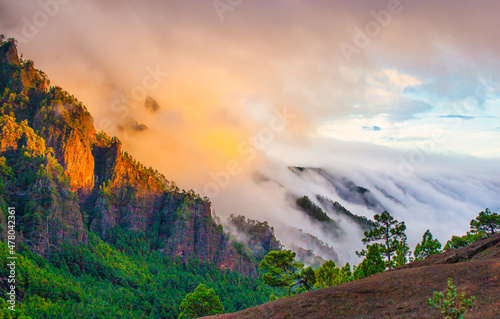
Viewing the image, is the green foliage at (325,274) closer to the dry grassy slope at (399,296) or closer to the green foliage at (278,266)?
the green foliage at (278,266)

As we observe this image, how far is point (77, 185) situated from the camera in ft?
478

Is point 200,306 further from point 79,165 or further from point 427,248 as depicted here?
point 79,165

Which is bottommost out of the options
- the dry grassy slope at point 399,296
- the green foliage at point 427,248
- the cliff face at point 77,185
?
the dry grassy slope at point 399,296

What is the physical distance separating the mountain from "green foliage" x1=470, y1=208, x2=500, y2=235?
86764mm

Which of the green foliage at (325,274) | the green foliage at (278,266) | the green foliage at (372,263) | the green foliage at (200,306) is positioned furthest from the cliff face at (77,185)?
the green foliage at (372,263)

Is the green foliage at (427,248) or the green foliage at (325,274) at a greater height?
the green foliage at (427,248)

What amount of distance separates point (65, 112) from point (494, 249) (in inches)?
6296

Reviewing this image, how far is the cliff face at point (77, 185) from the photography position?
11731 cm

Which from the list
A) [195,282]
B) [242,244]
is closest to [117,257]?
[195,282]

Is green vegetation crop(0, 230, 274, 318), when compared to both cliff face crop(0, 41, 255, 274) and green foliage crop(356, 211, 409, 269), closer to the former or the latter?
cliff face crop(0, 41, 255, 274)

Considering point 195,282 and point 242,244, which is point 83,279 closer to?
point 195,282
